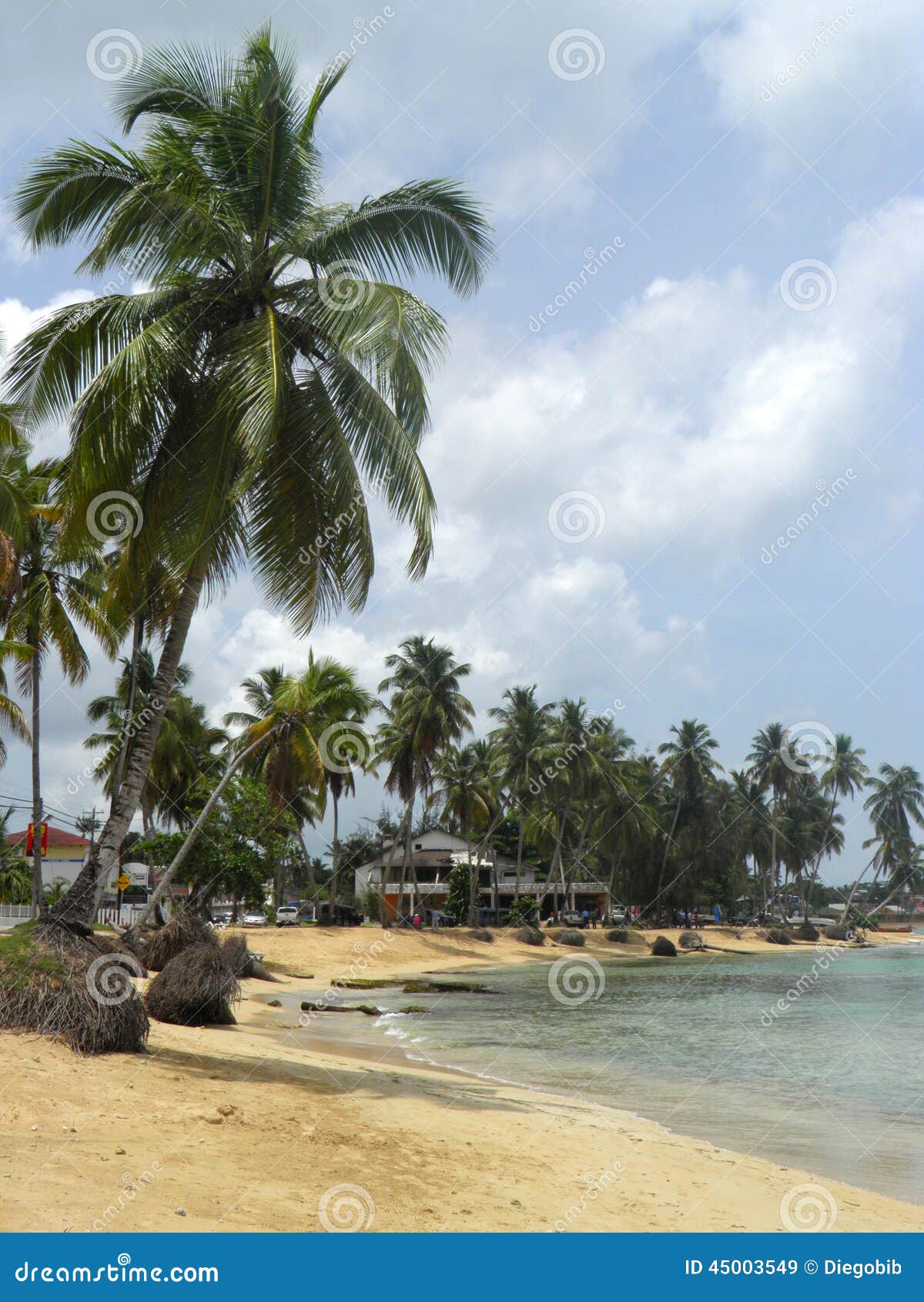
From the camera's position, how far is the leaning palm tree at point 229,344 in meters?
10.9

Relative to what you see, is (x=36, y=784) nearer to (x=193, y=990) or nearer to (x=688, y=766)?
(x=193, y=990)

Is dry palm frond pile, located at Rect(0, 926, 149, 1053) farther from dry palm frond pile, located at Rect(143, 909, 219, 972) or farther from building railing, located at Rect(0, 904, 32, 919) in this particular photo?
building railing, located at Rect(0, 904, 32, 919)

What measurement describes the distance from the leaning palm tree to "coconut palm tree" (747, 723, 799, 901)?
2788 inches

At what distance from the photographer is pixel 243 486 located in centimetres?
1024

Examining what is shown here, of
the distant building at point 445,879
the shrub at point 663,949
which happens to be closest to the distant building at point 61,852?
Answer: the distant building at point 445,879

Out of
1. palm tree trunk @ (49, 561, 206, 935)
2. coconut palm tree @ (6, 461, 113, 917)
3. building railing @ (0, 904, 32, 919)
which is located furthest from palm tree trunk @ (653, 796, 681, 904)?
palm tree trunk @ (49, 561, 206, 935)

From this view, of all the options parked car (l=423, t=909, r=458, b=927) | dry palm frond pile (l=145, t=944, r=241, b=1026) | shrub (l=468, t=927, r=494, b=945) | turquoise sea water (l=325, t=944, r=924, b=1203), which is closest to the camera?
turquoise sea water (l=325, t=944, r=924, b=1203)

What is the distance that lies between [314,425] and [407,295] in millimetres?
1809

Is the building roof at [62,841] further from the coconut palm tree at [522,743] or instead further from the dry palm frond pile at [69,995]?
the dry palm frond pile at [69,995]

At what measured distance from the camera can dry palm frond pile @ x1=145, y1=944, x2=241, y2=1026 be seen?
13.9 m

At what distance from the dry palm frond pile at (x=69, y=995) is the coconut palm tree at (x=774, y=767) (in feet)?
239

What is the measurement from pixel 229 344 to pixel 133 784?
191 inches

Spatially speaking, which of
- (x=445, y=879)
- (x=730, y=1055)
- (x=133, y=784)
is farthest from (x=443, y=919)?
(x=133, y=784)

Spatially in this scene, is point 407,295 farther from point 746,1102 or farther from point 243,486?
point 746,1102
